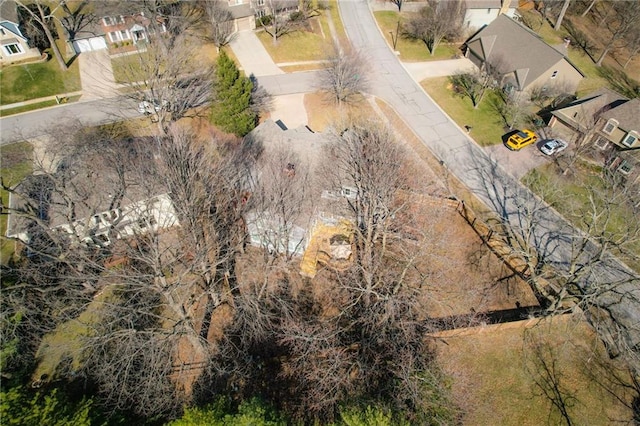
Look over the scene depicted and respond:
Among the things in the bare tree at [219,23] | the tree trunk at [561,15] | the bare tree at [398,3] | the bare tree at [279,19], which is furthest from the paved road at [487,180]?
the tree trunk at [561,15]

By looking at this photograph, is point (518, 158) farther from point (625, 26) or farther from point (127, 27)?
point (127, 27)

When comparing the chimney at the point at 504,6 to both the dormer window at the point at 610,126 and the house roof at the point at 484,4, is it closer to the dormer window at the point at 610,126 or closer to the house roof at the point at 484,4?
the house roof at the point at 484,4

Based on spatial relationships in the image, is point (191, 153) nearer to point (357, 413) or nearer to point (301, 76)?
point (357, 413)

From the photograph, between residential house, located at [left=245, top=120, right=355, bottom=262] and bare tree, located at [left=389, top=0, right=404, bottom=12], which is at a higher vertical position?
bare tree, located at [left=389, top=0, right=404, bottom=12]

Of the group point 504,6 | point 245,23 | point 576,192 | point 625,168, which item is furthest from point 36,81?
point 625,168

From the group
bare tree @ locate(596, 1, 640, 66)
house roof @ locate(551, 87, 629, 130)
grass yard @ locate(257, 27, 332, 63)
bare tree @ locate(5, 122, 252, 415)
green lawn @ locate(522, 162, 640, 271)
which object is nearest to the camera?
bare tree @ locate(5, 122, 252, 415)

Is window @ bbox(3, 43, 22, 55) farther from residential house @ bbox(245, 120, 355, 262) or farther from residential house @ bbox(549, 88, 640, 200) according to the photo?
residential house @ bbox(549, 88, 640, 200)

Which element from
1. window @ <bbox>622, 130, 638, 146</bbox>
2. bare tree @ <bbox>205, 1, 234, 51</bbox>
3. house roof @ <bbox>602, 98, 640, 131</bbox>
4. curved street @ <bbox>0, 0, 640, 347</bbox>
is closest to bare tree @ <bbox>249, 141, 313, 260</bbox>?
curved street @ <bbox>0, 0, 640, 347</bbox>
